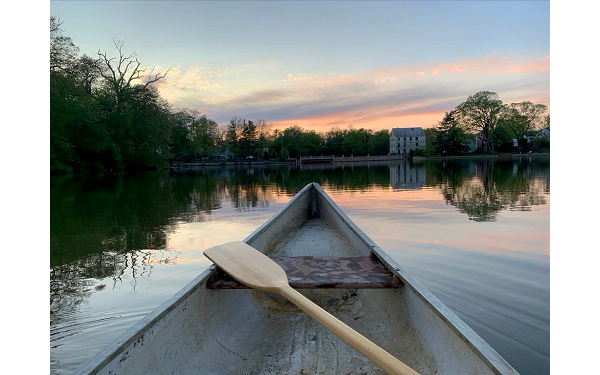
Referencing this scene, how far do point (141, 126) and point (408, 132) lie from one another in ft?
211

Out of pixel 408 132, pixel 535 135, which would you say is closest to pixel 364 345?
pixel 535 135

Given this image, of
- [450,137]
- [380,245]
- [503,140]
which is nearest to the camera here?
[380,245]

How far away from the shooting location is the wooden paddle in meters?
1.52

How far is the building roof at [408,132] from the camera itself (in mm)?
86688

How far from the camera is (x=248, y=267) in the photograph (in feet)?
8.88

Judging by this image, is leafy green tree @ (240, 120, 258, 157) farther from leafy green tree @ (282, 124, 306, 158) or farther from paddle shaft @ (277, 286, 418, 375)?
paddle shaft @ (277, 286, 418, 375)

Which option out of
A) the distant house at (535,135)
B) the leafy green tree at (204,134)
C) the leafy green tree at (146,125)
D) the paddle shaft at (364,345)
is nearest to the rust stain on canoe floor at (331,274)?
the paddle shaft at (364,345)

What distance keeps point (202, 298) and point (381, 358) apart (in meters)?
1.30

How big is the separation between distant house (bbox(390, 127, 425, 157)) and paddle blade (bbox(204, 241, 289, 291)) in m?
84.7

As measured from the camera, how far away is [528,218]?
8.02m

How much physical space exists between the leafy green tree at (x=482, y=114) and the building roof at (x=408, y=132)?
20.4 metres

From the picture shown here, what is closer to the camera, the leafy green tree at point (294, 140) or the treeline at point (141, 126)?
the treeline at point (141, 126)

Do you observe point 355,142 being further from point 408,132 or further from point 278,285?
point 278,285

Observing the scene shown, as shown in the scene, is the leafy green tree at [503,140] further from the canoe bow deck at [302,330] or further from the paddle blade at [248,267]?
the paddle blade at [248,267]
